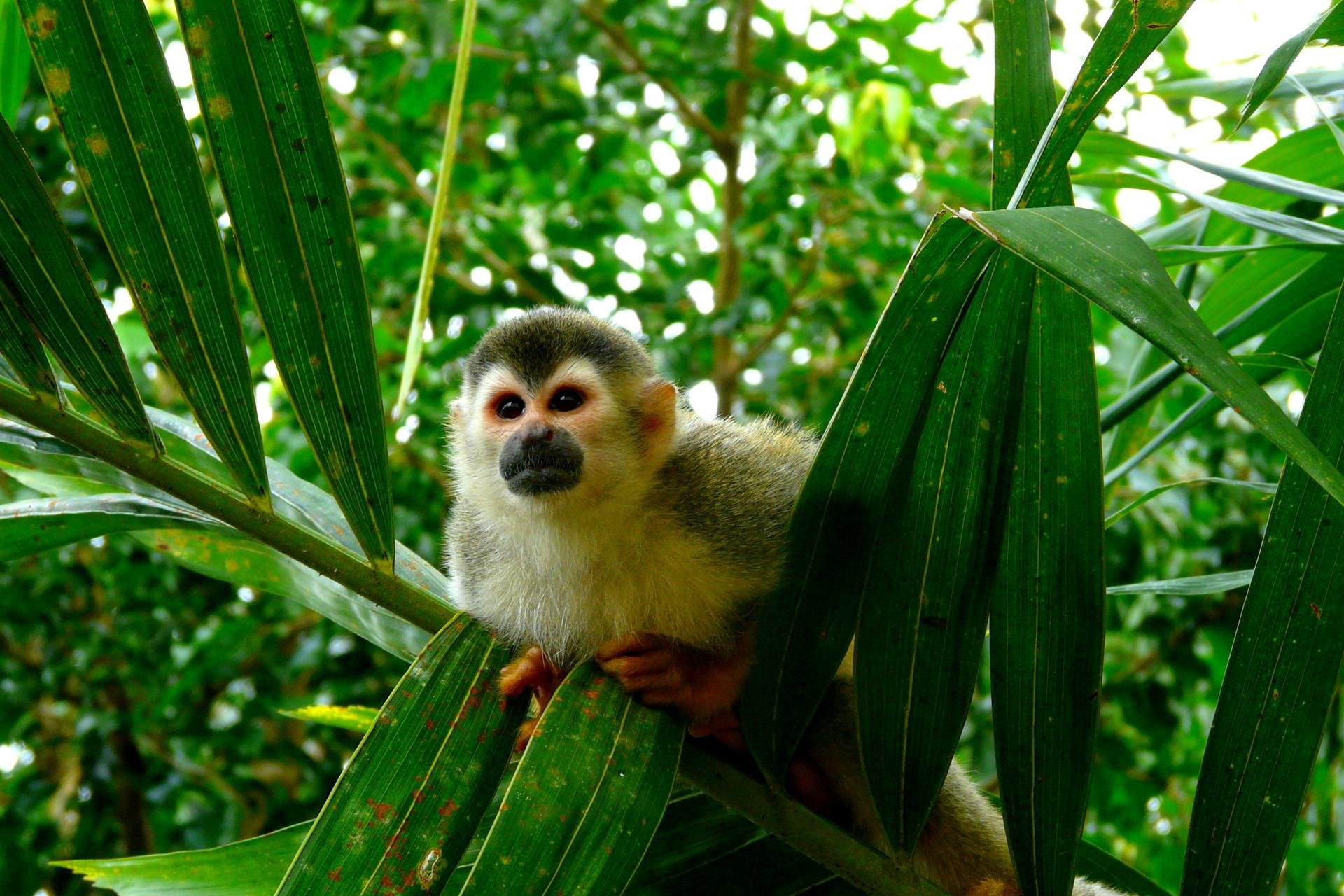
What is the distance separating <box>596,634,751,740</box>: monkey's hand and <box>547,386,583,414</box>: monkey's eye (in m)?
0.54

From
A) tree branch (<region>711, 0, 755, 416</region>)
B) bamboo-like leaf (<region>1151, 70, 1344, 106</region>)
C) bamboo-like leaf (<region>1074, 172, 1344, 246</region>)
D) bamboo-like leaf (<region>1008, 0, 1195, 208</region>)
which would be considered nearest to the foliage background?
tree branch (<region>711, 0, 755, 416</region>)

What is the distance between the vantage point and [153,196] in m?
1.04

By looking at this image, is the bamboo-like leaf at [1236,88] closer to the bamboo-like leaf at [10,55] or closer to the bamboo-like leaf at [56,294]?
the bamboo-like leaf at [56,294]

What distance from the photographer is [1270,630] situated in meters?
1.02

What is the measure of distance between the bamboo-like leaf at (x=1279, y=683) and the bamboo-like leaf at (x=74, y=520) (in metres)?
1.08

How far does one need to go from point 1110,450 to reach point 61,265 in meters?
1.53

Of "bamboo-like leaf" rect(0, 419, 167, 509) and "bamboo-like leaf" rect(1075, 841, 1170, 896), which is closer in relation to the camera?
"bamboo-like leaf" rect(0, 419, 167, 509)

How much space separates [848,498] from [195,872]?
2.70 ft

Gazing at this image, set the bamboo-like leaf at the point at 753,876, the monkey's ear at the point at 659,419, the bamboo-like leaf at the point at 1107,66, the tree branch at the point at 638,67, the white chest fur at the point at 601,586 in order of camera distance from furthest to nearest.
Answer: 1. the tree branch at the point at 638,67
2. the monkey's ear at the point at 659,419
3. the white chest fur at the point at 601,586
4. the bamboo-like leaf at the point at 753,876
5. the bamboo-like leaf at the point at 1107,66

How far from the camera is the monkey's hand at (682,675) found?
51.3 inches

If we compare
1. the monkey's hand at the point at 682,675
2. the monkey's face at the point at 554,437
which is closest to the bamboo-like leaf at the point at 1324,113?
the monkey's hand at the point at 682,675

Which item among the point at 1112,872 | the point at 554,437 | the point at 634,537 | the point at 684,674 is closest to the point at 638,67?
the point at 554,437

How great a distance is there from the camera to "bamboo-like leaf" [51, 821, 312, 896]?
120 centimetres

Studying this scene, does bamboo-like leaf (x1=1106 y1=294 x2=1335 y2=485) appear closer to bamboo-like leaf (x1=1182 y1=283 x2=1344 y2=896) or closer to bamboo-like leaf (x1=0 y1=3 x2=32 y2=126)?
bamboo-like leaf (x1=1182 y1=283 x2=1344 y2=896)
